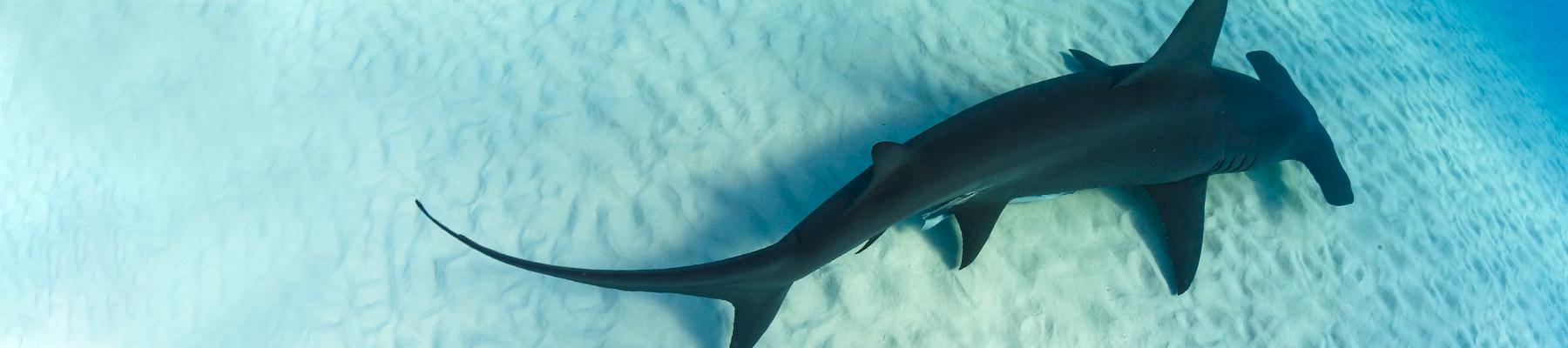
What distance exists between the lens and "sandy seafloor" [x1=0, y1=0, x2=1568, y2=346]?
3.37 m

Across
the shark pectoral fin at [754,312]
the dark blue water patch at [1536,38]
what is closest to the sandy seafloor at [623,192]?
the shark pectoral fin at [754,312]

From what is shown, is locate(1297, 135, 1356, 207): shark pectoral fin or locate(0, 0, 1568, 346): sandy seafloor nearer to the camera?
locate(0, 0, 1568, 346): sandy seafloor

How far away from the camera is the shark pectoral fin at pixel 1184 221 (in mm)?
3570

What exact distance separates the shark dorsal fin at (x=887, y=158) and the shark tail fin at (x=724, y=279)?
1.53 ft

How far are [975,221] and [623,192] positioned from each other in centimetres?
187

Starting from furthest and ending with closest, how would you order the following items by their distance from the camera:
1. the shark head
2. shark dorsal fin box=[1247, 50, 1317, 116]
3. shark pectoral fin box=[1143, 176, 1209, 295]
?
shark dorsal fin box=[1247, 50, 1317, 116]
the shark head
shark pectoral fin box=[1143, 176, 1209, 295]

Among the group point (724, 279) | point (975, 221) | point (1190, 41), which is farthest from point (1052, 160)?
point (724, 279)

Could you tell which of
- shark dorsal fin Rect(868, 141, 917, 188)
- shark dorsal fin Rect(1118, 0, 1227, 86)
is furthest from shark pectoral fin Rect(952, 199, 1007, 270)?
shark dorsal fin Rect(1118, 0, 1227, 86)

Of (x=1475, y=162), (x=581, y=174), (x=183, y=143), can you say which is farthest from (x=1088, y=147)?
(x=183, y=143)

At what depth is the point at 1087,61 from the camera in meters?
4.44

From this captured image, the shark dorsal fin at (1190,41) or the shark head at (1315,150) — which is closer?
the shark dorsal fin at (1190,41)

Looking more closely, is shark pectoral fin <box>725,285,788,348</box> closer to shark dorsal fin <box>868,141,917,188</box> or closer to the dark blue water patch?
shark dorsal fin <box>868,141,917,188</box>

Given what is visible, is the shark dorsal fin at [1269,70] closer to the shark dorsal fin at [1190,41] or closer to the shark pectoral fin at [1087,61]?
the shark pectoral fin at [1087,61]

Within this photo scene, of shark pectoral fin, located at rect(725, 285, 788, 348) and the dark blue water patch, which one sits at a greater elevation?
the dark blue water patch
